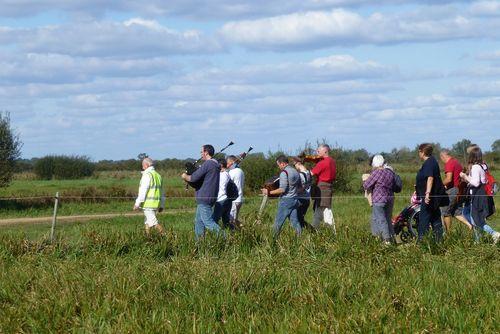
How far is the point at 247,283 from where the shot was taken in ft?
34.0

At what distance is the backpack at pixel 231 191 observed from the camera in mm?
16906

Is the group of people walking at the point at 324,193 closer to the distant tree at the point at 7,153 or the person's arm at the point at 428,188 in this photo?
the person's arm at the point at 428,188

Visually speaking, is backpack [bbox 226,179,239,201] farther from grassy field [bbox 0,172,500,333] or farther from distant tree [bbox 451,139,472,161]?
distant tree [bbox 451,139,472,161]

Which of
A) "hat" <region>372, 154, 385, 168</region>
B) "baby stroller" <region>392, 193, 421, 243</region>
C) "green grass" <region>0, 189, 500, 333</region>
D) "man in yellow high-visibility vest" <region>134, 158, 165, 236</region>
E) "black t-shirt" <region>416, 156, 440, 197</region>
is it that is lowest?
"green grass" <region>0, 189, 500, 333</region>

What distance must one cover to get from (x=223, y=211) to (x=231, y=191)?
406mm

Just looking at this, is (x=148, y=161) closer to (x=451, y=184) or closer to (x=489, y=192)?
(x=451, y=184)

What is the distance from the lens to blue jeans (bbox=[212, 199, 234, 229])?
16.6 m

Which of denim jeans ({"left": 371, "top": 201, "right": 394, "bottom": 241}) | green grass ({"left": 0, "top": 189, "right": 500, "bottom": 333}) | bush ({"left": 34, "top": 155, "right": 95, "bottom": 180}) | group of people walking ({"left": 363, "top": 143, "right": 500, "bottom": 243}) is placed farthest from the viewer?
bush ({"left": 34, "top": 155, "right": 95, "bottom": 180})

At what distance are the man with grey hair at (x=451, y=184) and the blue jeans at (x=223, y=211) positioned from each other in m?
3.75

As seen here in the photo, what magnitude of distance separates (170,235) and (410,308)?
544 cm

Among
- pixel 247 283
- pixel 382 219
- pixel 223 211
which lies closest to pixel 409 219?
pixel 382 219

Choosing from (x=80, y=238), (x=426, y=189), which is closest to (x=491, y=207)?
(x=426, y=189)

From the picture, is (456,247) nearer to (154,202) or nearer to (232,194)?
(232,194)

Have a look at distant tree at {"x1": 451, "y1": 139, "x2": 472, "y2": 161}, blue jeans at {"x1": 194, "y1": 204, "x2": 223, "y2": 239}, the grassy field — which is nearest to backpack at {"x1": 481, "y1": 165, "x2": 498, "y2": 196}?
the grassy field
